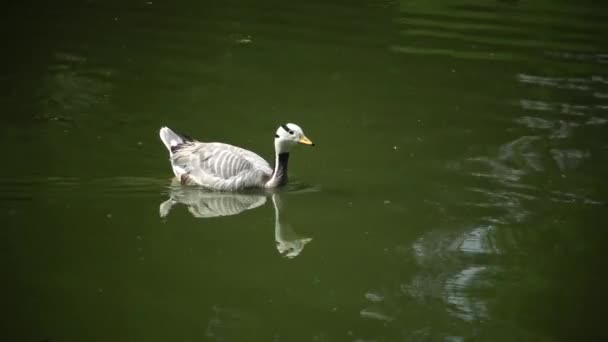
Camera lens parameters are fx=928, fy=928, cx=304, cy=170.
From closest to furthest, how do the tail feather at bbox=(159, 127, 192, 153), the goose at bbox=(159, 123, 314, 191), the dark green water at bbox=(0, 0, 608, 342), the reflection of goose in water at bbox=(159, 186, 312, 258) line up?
the dark green water at bbox=(0, 0, 608, 342)
the reflection of goose in water at bbox=(159, 186, 312, 258)
the goose at bbox=(159, 123, 314, 191)
the tail feather at bbox=(159, 127, 192, 153)

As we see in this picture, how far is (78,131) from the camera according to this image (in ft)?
35.8

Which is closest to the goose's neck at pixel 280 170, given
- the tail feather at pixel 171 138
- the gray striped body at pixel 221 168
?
the gray striped body at pixel 221 168

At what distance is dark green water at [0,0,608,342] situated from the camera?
25.0ft

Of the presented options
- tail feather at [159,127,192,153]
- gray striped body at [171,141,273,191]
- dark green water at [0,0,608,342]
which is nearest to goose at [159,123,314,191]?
gray striped body at [171,141,273,191]

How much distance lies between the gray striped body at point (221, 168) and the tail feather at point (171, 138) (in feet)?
0.49

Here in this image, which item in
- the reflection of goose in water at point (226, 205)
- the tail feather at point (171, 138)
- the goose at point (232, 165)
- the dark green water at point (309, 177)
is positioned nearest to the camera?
the dark green water at point (309, 177)

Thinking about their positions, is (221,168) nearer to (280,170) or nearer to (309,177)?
(280,170)

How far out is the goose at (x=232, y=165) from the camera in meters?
9.89

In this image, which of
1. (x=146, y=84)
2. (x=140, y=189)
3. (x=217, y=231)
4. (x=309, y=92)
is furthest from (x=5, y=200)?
(x=309, y=92)

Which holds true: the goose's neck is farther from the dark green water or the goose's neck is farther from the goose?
the dark green water

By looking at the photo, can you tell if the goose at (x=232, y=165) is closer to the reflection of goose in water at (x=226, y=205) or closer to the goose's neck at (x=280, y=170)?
the goose's neck at (x=280, y=170)

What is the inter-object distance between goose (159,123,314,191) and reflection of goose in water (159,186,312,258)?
0.10m

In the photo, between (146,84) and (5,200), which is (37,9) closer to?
(146,84)

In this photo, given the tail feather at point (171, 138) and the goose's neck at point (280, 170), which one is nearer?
the goose's neck at point (280, 170)
